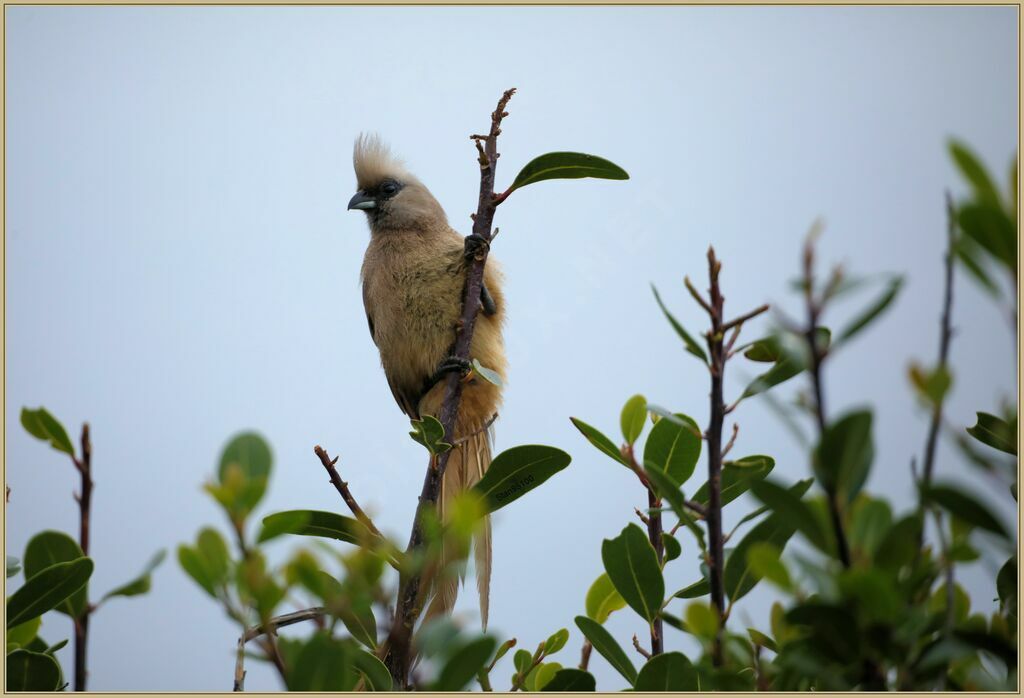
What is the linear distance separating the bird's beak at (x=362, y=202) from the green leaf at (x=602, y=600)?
3.20 metres

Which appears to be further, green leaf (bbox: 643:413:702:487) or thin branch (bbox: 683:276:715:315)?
green leaf (bbox: 643:413:702:487)

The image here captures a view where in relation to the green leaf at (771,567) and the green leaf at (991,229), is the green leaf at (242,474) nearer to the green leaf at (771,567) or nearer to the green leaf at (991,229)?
the green leaf at (771,567)

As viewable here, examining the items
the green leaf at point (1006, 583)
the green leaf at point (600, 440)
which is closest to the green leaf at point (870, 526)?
the green leaf at point (1006, 583)

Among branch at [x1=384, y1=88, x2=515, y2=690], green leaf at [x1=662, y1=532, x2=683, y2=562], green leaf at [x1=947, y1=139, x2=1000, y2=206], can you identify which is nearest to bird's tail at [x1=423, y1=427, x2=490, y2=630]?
branch at [x1=384, y1=88, x2=515, y2=690]

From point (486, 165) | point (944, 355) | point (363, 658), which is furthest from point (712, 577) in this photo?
point (486, 165)

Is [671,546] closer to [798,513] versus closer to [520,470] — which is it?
[520,470]

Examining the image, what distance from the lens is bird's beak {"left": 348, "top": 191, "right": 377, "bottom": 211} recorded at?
16.7ft

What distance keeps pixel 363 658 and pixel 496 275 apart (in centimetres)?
289

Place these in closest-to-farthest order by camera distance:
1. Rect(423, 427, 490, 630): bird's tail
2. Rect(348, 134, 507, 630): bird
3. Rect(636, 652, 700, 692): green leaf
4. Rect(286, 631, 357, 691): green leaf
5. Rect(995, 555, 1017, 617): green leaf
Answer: Rect(286, 631, 357, 691): green leaf < Rect(995, 555, 1017, 617): green leaf < Rect(636, 652, 700, 692): green leaf < Rect(423, 427, 490, 630): bird's tail < Rect(348, 134, 507, 630): bird

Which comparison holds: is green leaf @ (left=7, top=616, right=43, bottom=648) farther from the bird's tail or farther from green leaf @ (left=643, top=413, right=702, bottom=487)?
green leaf @ (left=643, top=413, right=702, bottom=487)

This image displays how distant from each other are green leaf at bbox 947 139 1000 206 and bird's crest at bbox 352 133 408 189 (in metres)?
4.46

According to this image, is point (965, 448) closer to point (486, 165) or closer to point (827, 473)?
point (827, 473)

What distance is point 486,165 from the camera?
8.71ft

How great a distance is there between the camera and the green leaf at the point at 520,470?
2.11 m
